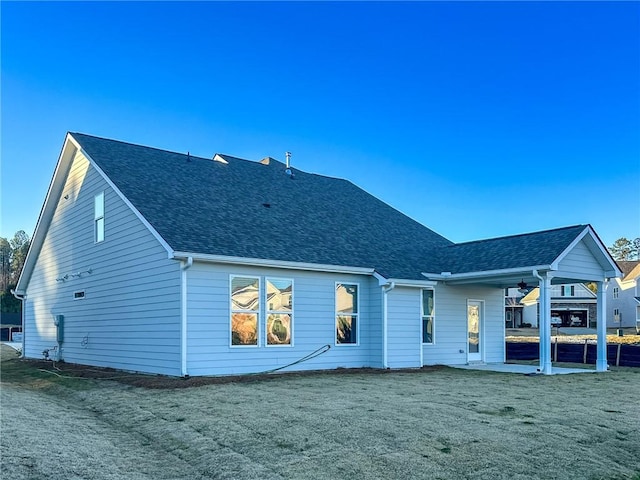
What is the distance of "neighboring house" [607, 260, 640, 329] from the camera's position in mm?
55312

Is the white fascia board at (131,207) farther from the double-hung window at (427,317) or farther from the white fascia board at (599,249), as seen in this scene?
the white fascia board at (599,249)

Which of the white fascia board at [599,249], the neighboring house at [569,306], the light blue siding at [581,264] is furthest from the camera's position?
the neighboring house at [569,306]

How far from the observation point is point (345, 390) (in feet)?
36.0

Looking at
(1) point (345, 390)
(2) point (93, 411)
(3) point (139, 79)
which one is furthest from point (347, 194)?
(2) point (93, 411)

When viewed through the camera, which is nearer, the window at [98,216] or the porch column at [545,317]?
the porch column at [545,317]

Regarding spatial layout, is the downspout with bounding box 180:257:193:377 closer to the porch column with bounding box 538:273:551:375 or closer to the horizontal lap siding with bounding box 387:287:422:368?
the horizontal lap siding with bounding box 387:287:422:368

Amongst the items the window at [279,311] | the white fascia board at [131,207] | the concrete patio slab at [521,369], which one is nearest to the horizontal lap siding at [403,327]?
the concrete patio slab at [521,369]

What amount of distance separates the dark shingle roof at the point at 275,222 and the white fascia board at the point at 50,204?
3.54 feet

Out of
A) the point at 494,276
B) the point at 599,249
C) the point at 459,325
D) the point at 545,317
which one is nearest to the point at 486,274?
the point at 494,276

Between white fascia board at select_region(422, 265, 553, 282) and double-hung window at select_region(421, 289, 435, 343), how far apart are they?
1.85ft

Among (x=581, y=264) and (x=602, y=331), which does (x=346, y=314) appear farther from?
(x=602, y=331)

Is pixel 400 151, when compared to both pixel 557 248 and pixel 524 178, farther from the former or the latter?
pixel 557 248

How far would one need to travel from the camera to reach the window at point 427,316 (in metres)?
17.2

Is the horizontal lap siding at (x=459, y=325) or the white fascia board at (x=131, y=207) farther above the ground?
the white fascia board at (x=131, y=207)
